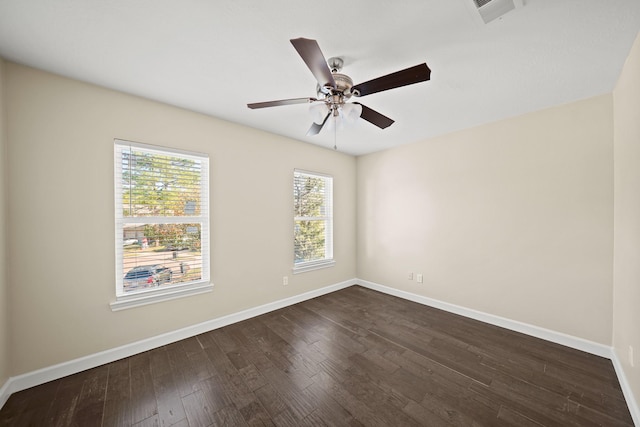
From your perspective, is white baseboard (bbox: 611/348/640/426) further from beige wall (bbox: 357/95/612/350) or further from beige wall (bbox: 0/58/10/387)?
beige wall (bbox: 0/58/10/387)

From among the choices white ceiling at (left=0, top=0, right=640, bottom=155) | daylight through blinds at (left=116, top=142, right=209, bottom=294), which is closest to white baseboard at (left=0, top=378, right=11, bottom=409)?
daylight through blinds at (left=116, top=142, right=209, bottom=294)

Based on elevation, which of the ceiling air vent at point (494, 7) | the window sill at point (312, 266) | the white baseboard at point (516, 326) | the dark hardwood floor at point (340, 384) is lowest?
the dark hardwood floor at point (340, 384)

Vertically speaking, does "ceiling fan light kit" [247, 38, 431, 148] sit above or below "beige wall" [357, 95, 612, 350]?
above

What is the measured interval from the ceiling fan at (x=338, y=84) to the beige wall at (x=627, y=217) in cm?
157

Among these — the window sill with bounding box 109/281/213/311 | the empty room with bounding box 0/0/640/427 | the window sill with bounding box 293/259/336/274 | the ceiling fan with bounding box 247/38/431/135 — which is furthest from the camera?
the window sill with bounding box 293/259/336/274

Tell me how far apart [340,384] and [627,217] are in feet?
8.55

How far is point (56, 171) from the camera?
6.37ft

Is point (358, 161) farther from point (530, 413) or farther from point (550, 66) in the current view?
point (530, 413)

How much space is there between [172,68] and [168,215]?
4.63 feet

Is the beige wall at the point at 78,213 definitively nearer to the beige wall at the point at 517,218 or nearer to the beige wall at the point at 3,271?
the beige wall at the point at 3,271

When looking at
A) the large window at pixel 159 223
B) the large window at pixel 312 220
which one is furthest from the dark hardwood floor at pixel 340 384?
the large window at pixel 312 220

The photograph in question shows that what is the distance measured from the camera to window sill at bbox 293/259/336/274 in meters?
3.62

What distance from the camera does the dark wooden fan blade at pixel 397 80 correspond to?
1.32m

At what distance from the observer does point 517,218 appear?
2727 millimetres
